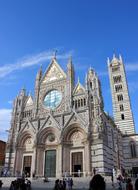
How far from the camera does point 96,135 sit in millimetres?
23844

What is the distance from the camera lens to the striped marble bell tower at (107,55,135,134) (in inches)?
1581

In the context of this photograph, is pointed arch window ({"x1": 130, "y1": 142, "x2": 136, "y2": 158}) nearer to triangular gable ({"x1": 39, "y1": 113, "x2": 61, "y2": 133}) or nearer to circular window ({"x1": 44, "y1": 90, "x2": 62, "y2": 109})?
circular window ({"x1": 44, "y1": 90, "x2": 62, "y2": 109})

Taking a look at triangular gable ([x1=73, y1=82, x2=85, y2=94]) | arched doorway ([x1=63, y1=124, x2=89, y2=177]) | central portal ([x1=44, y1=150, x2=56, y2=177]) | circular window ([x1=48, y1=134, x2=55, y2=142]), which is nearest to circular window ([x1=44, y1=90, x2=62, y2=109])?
triangular gable ([x1=73, y1=82, x2=85, y2=94])

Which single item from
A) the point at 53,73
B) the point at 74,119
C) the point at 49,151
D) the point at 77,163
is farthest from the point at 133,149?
the point at 53,73

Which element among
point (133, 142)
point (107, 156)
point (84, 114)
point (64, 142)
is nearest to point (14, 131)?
point (64, 142)

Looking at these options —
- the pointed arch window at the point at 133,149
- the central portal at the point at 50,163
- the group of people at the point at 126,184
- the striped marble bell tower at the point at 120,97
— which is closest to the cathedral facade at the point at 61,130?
the central portal at the point at 50,163

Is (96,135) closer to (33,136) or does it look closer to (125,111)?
(33,136)

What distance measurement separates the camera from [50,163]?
2597cm

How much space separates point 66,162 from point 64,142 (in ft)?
8.20

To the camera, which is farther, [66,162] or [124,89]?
[124,89]

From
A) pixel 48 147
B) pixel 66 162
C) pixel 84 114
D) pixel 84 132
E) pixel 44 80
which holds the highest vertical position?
pixel 44 80

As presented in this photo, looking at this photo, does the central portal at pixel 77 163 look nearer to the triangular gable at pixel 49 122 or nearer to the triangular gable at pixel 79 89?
the triangular gable at pixel 49 122

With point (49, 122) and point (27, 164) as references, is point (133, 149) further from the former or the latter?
point (27, 164)

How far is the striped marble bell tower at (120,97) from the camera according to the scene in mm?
40156
